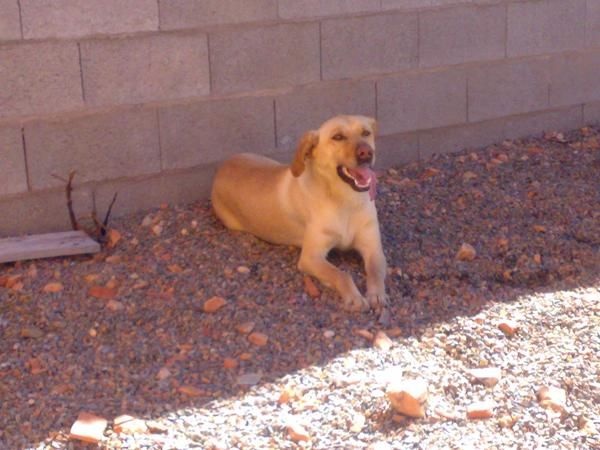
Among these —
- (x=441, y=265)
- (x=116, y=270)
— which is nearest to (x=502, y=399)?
(x=441, y=265)

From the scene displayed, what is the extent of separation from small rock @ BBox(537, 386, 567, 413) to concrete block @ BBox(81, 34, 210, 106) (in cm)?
261

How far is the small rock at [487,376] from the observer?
386 cm

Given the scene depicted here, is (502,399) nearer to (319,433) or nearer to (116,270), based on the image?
(319,433)

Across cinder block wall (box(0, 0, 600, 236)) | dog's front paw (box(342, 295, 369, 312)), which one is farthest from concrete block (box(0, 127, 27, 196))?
dog's front paw (box(342, 295, 369, 312))

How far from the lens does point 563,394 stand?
12.4ft

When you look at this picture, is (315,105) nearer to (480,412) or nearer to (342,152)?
(342,152)

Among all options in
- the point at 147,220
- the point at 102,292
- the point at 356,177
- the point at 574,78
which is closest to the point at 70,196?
the point at 147,220

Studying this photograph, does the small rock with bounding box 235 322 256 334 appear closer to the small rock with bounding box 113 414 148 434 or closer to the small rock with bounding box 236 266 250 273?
the small rock with bounding box 236 266 250 273

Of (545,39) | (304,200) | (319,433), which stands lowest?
(319,433)

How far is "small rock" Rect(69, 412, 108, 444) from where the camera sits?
11.4 ft

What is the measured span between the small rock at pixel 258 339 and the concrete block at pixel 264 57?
71.6 inches

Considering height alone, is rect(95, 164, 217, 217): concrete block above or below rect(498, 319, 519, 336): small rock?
above

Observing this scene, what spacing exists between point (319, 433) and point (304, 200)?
1.71 m

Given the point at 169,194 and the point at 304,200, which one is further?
the point at 169,194
